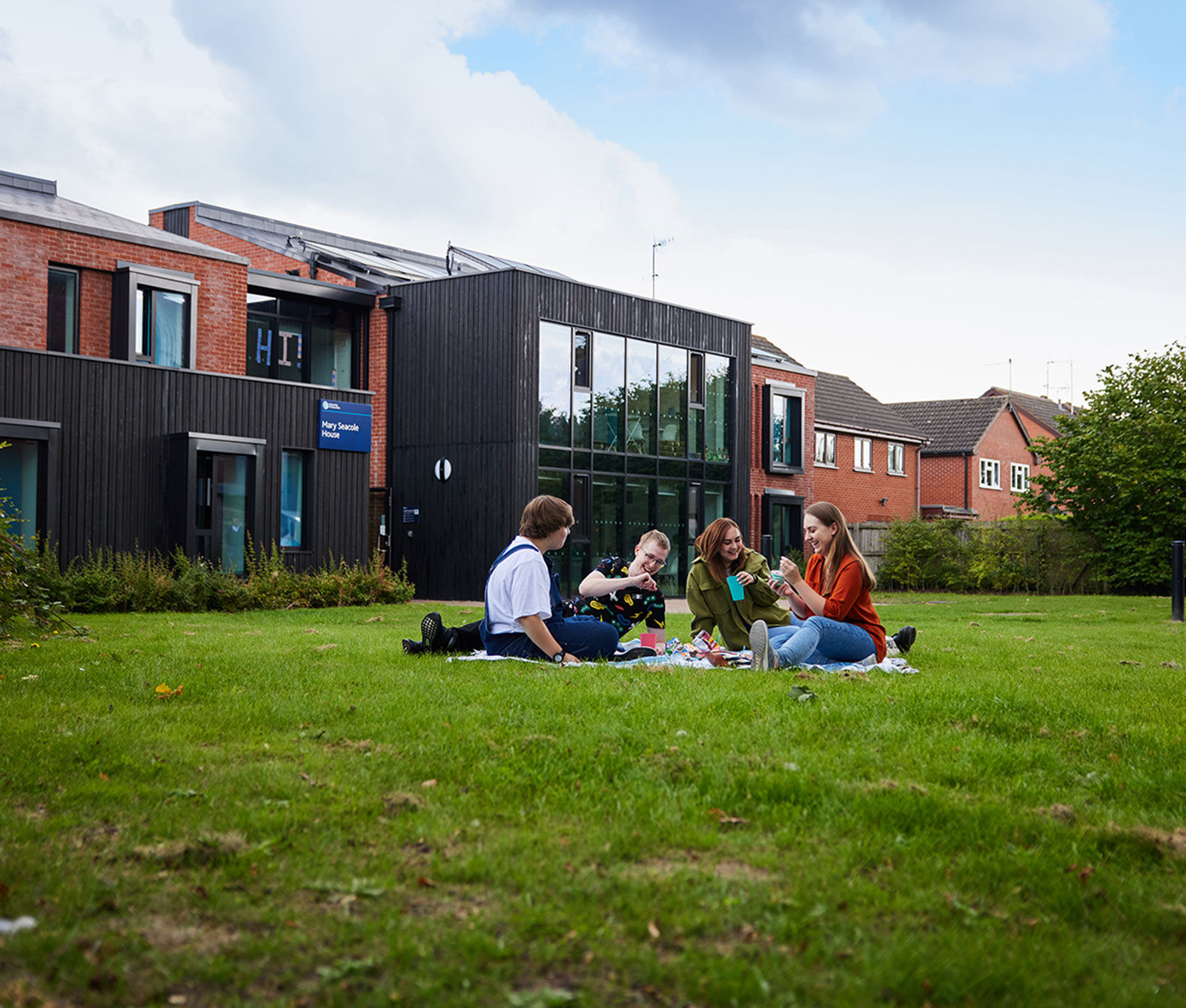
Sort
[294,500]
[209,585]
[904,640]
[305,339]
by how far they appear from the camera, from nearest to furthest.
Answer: [904,640]
[209,585]
[294,500]
[305,339]

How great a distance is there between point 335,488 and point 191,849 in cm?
1773

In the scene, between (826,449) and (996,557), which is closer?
(996,557)

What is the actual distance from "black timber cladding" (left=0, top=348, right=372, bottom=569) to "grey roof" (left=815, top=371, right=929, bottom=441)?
→ 1914cm

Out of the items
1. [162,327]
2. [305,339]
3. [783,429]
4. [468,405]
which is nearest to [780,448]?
[783,429]

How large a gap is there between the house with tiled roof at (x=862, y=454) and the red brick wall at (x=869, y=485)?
2 centimetres

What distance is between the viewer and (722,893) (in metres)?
3.40

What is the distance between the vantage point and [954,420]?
147 feet

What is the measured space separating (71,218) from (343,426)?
6.09 metres

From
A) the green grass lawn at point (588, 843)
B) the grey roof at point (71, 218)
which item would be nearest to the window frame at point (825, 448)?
the grey roof at point (71, 218)

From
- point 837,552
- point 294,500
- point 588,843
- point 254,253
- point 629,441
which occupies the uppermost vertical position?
point 254,253

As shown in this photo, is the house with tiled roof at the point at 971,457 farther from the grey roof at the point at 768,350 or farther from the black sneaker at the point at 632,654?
the black sneaker at the point at 632,654

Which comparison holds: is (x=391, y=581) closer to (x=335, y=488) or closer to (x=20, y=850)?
(x=335, y=488)

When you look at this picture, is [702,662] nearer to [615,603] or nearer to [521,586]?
[615,603]

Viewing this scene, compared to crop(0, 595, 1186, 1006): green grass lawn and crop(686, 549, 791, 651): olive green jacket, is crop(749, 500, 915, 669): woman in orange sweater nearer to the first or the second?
crop(686, 549, 791, 651): olive green jacket
